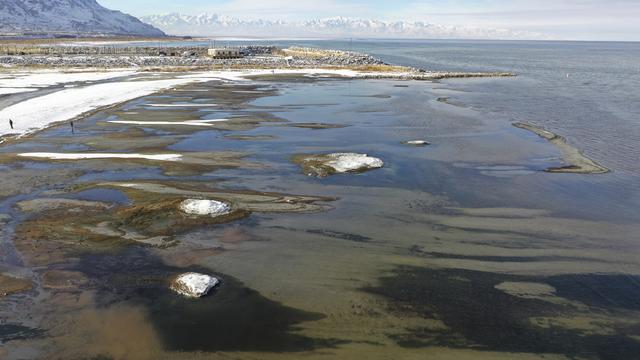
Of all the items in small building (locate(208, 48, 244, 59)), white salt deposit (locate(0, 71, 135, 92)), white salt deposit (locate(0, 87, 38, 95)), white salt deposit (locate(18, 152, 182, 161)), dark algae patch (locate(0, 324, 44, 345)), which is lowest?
dark algae patch (locate(0, 324, 44, 345))

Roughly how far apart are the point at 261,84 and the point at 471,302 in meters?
47.7

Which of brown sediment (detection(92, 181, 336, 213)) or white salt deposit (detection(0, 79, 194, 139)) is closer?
brown sediment (detection(92, 181, 336, 213))

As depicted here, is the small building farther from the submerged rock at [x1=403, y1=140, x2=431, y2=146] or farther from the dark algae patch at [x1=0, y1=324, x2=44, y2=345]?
the dark algae patch at [x1=0, y1=324, x2=44, y2=345]

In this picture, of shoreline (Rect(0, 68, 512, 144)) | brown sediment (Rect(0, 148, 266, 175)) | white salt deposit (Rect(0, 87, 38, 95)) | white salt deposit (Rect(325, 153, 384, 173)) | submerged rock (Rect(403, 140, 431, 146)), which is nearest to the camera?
white salt deposit (Rect(325, 153, 384, 173))

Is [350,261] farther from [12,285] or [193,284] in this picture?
[12,285]

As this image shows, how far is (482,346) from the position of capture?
953 cm

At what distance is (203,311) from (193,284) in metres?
0.96

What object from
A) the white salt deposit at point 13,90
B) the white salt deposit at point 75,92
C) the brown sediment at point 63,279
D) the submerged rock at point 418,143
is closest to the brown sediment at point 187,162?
the white salt deposit at point 75,92

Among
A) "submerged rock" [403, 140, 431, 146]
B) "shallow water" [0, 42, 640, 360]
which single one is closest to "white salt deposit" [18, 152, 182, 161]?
"shallow water" [0, 42, 640, 360]

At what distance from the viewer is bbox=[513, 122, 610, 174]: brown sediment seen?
21.4m

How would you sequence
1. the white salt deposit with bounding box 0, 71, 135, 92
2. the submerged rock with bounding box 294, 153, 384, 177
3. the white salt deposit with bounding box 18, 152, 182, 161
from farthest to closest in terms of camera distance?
1. the white salt deposit with bounding box 0, 71, 135, 92
2. the white salt deposit with bounding box 18, 152, 182, 161
3. the submerged rock with bounding box 294, 153, 384, 177

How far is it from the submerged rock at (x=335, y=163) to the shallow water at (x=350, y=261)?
60 cm

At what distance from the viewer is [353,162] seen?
2153cm

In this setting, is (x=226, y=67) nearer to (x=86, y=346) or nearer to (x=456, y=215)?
(x=456, y=215)
